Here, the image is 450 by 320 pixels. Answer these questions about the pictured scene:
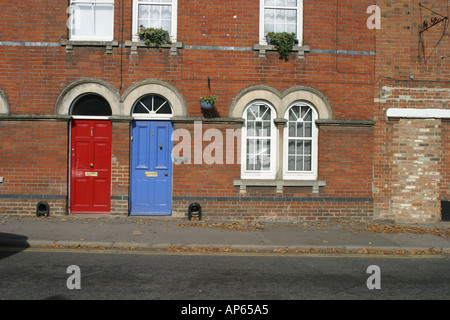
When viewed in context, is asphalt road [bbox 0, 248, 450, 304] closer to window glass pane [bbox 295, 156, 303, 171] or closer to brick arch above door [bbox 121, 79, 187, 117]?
window glass pane [bbox 295, 156, 303, 171]

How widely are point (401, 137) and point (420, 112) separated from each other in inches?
33.1

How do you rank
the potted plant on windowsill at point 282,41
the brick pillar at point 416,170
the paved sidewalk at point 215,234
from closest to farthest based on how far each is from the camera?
the paved sidewalk at point 215,234 < the potted plant on windowsill at point 282,41 < the brick pillar at point 416,170

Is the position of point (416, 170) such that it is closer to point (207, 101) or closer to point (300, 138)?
point (300, 138)

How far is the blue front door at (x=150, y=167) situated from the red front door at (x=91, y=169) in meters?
0.70

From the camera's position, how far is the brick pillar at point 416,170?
10516mm

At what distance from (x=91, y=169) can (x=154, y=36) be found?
3.86 m

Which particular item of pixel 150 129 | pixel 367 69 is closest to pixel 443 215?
pixel 367 69

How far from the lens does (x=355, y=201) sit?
10.5 m

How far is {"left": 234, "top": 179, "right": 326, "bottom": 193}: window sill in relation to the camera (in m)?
10.3

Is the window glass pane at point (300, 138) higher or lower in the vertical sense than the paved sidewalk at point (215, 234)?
higher

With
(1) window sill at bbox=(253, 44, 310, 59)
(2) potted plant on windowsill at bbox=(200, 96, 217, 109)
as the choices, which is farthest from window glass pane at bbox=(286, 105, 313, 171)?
(2) potted plant on windowsill at bbox=(200, 96, 217, 109)

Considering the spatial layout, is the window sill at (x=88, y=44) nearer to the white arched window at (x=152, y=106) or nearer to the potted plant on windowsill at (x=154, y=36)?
the potted plant on windowsill at (x=154, y=36)

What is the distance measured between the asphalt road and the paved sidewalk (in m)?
0.47

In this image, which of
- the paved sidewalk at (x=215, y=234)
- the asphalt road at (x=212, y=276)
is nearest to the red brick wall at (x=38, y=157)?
the paved sidewalk at (x=215, y=234)
